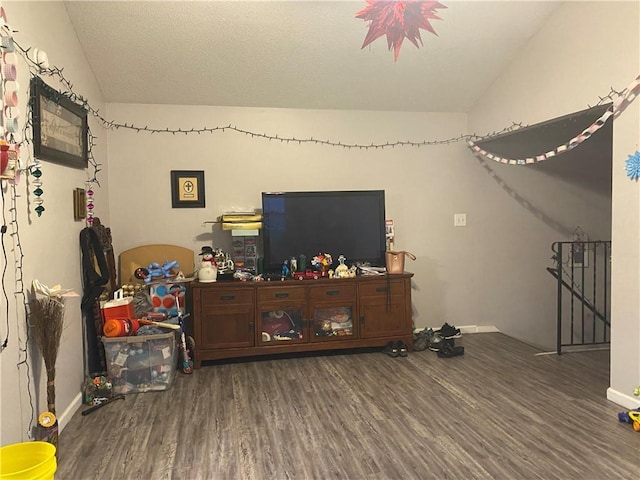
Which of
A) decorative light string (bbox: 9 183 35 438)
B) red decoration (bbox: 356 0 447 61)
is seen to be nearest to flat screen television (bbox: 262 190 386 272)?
red decoration (bbox: 356 0 447 61)

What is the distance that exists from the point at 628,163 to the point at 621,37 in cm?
77

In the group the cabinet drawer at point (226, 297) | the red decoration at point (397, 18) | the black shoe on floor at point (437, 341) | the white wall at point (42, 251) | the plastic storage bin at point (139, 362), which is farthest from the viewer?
the black shoe on floor at point (437, 341)

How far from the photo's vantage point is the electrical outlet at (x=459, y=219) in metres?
4.91

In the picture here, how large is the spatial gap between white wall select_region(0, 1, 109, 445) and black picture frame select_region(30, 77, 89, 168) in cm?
7

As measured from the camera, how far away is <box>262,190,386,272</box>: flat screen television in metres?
4.23

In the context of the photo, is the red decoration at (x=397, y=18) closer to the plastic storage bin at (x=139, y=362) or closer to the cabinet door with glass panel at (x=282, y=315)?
the cabinet door with glass panel at (x=282, y=315)

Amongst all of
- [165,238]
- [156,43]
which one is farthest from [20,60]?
[165,238]

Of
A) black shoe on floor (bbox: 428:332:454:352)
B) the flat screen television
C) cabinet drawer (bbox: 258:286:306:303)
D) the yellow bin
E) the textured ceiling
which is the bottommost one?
black shoe on floor (bbox: 428:332:454:352)

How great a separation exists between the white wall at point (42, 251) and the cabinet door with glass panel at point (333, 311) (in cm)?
176

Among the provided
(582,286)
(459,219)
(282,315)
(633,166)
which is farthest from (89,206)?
(582,286)

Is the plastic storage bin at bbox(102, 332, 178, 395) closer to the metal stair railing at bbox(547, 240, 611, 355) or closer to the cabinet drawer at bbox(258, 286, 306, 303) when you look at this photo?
the cabinet drawer at bbox(258, 286, 306, 303)

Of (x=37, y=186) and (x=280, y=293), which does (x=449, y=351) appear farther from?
(x=37, y=186)

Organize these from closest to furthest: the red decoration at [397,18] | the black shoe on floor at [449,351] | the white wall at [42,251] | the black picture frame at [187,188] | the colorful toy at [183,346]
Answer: the white wall at [42,251], the red decoration at [397,18], the colorful toy at [183,346], the black shoe on floor at [449,351], the black picture frame at [187,188]

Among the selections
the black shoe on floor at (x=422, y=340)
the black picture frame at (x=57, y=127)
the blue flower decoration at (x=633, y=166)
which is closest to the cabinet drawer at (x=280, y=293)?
the black shoe on floor at (x=422, y=340)
